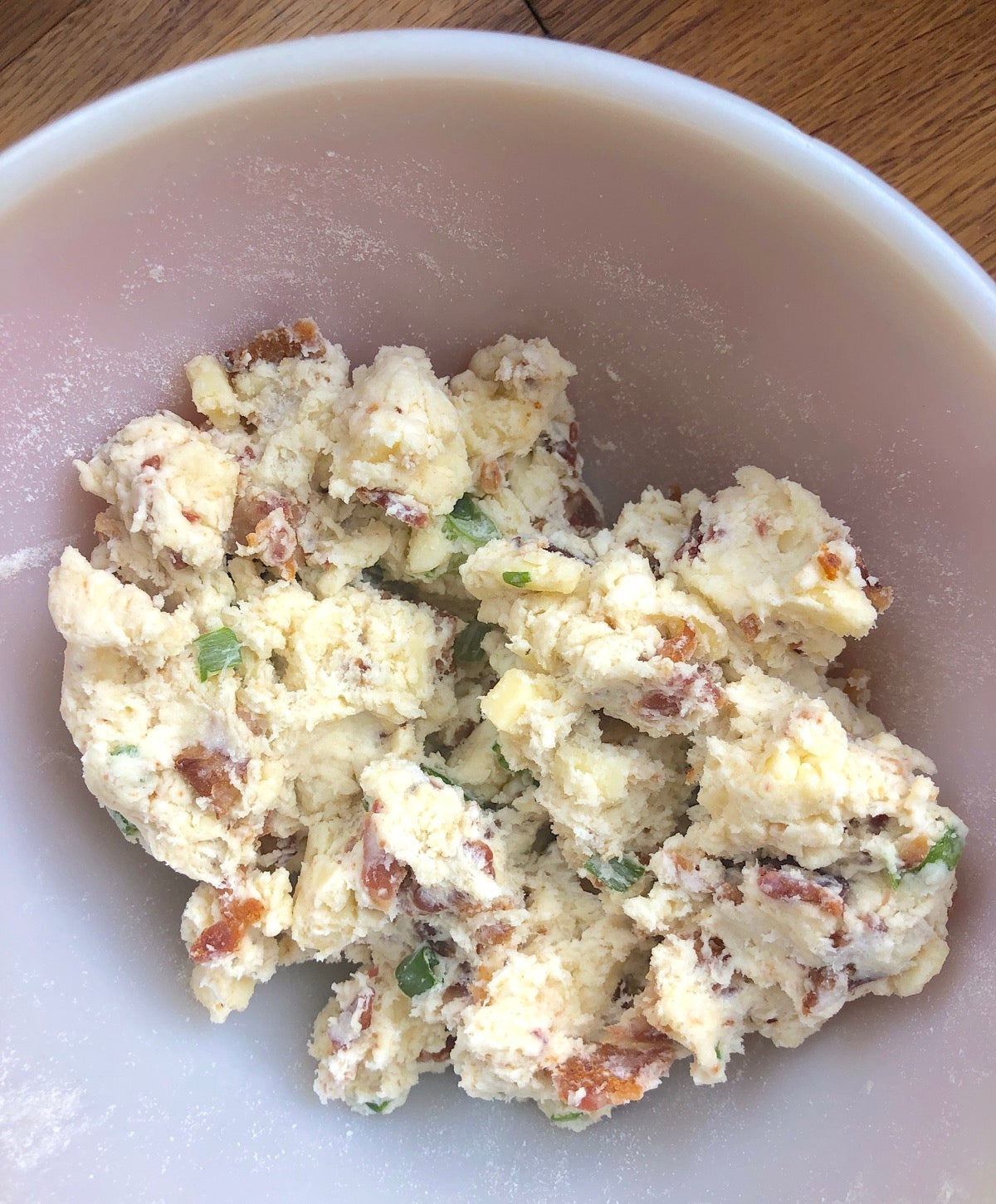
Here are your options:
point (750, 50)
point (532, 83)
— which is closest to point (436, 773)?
point (532, 83)

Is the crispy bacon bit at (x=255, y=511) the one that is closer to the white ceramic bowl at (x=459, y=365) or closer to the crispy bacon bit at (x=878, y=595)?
the white ceramic bowl at (x=459, y=365)

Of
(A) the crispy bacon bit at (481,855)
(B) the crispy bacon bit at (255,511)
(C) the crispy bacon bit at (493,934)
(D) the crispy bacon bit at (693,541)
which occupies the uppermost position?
(B) the crispy bacon bit at (255,511)

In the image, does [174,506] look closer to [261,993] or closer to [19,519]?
[19,519]

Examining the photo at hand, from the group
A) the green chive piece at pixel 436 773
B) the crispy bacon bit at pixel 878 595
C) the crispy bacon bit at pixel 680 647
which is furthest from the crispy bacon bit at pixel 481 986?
the crispy bacon bit at pixel 878 595

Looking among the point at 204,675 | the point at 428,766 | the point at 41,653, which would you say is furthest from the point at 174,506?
the point at 428,766

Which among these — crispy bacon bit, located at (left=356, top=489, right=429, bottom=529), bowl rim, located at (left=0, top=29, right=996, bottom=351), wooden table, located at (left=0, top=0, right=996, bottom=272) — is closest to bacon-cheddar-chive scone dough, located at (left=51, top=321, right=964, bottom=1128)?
crispy bacon bit, located at (left=356, top=489, right=429, bottom=529)

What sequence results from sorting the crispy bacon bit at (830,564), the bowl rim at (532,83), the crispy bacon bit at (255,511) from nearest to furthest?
1. the bowl rim at (532,83)
2. the crispy bacon bit at (830,564)
3. the crispy bacon bit at (255,511)

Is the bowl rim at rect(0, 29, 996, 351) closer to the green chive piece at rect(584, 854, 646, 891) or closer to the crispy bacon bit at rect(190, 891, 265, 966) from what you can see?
the green chive piece at rect(584, 854, 646, 891)
